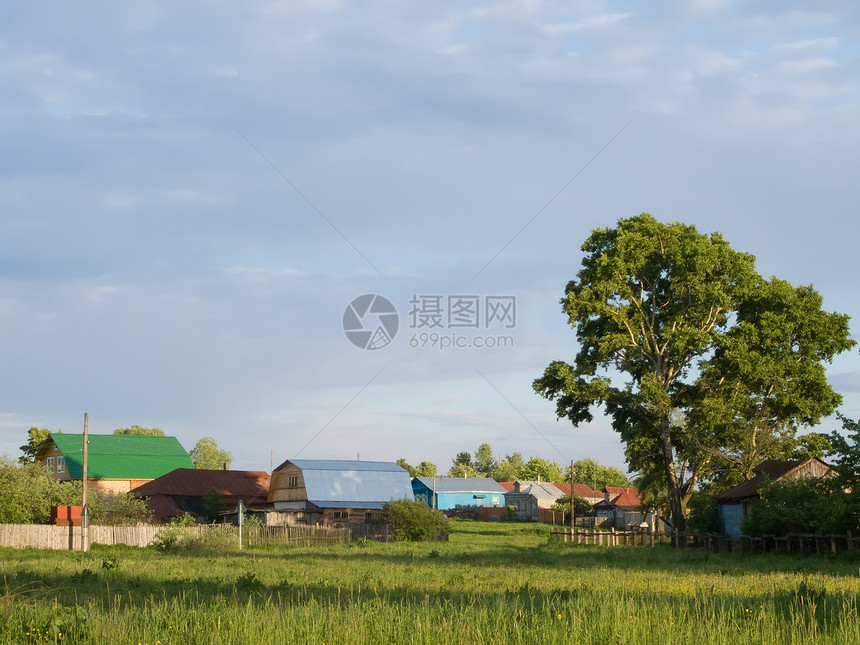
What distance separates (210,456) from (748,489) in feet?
411

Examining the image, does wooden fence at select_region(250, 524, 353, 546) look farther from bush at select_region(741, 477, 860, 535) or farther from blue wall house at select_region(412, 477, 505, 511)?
blue wall house at select_region(412, 477, 505, 511)

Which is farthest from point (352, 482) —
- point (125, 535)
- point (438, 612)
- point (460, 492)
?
point (438, 612)

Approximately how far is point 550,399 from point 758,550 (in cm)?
1369

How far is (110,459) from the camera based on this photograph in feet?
276

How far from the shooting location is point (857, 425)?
108 feet

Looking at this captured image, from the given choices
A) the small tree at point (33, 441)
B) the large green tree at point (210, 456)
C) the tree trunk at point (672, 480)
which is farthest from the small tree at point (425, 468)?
the tree trunk at point (672, 480)

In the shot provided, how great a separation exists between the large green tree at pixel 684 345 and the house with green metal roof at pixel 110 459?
173ft

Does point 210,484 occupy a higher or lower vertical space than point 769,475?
lower

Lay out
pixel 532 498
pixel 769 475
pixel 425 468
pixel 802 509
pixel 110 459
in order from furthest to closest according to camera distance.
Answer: pixel 425 468 → pixel 532 498 → pixel 110 459 → pixel 769 475 → pixel 802 509

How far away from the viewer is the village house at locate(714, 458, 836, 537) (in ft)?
143

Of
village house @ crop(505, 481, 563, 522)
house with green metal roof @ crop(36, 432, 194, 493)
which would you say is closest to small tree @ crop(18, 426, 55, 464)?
house with green metal roof @ crop(36, 432, 194, 493)

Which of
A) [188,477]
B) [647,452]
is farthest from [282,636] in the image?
[188,477]

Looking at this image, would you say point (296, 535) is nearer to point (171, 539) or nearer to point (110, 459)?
point (171, 539)

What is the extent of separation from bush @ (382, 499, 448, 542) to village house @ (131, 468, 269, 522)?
85.8ft
